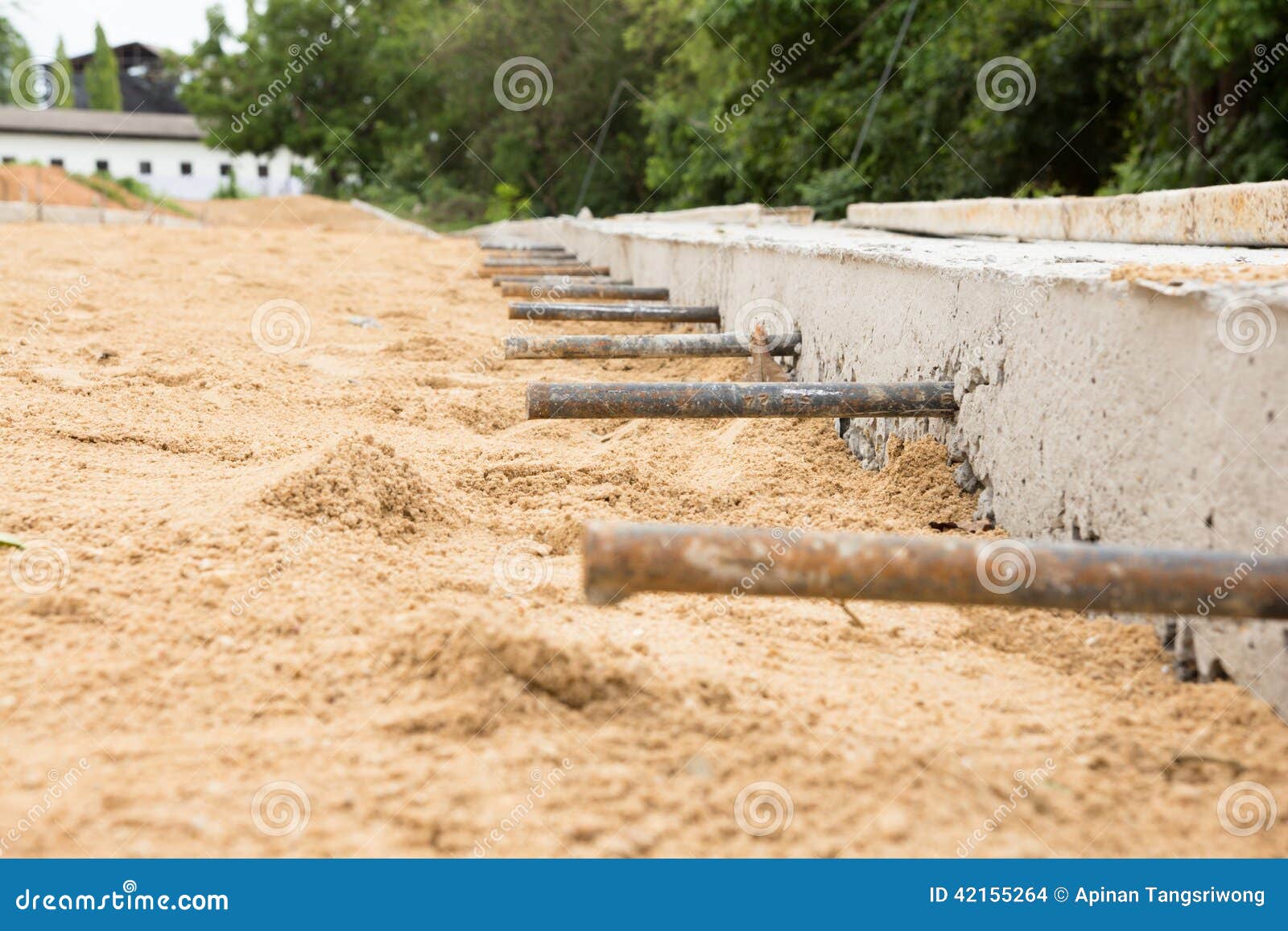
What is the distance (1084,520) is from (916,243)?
7.06 feet

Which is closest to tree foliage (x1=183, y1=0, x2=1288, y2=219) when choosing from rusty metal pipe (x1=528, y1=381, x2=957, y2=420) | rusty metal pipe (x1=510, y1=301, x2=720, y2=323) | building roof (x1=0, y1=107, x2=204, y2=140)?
rusty metal pipe (x1=510, y1=301, x2=720, y2=323)

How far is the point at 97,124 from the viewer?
52.6 m

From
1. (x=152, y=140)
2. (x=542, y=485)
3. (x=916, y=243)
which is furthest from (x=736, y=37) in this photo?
(x=152, y=140)

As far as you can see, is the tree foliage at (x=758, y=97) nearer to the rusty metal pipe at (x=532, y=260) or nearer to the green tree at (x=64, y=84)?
the rusty metal pipe at (x=532, y=260)

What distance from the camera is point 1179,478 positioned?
68.7 inches

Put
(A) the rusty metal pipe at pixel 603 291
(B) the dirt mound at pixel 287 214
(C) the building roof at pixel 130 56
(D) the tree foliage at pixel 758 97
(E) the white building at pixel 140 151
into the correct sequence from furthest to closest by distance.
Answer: (C) the building roof at pixel 130 56
(E) the white building at pixel 140 151
(B) the dirt mound at pixel 287 214
(D) the tree foliage at pixel 758 97
(A) the rusty metal pipe at pixel 603 291

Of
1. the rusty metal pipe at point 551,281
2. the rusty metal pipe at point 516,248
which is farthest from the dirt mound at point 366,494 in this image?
the rusty metal pipe at point 516,248

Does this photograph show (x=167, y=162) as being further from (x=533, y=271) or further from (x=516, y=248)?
(x=533, y=271)

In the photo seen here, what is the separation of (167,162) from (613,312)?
5610 cm

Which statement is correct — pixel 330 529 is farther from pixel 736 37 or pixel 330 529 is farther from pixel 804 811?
pixel 736 37

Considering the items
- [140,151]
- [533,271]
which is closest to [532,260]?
[533,271]

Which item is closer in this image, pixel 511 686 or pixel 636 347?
pixel 511 686

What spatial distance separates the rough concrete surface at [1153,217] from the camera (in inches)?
Result: 129

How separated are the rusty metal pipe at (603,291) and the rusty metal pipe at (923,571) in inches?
182
